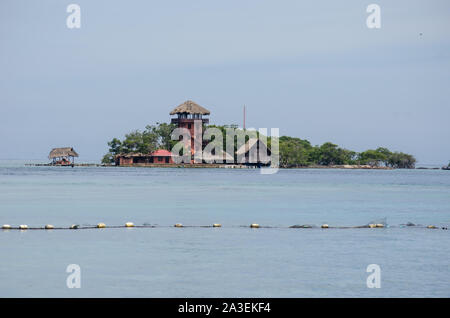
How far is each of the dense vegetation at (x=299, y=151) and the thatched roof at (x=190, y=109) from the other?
550 cm

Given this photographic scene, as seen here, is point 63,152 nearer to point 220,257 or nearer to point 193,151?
point 193,151

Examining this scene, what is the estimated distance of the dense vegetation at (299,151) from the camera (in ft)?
423

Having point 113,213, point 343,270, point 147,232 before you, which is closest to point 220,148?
point 113,213

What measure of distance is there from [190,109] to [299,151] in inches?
1759

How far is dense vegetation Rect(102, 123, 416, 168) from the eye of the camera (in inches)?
5074

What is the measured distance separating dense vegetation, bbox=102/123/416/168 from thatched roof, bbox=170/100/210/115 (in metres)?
5.50

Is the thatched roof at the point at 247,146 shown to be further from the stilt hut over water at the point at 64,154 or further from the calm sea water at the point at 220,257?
the calm sea water at the point at 220,257

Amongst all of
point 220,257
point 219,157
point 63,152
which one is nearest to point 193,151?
point 219,157

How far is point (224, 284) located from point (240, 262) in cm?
295

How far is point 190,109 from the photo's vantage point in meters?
122

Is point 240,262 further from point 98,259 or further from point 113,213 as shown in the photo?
point 113,213

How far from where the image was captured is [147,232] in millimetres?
24641

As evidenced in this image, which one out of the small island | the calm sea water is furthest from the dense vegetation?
the calm sea water

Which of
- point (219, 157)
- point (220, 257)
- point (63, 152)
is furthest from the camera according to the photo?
point (63, 152)
